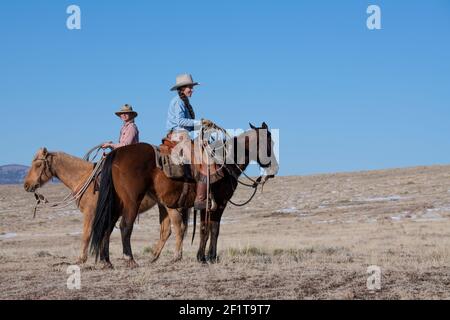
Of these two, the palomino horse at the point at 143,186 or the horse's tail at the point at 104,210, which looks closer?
the horse's tail at the point at 104,210

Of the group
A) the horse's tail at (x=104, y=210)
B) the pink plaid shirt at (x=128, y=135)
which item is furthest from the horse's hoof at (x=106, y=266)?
the pink plaid shirt at (x=128, y=135)

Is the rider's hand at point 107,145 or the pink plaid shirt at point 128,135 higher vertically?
the pink plaid shirt at point 128,135

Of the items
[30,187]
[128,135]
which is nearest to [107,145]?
[128,135]

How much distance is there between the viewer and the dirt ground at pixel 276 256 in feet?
27.8

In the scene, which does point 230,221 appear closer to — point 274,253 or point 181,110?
point 274,253

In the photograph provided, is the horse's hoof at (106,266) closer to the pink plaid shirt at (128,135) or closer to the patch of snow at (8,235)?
the pink plaid shirt at (128,135)

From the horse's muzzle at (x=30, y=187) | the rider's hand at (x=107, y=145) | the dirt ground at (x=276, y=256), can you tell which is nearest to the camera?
the dirt ground at (x=276, y=256)

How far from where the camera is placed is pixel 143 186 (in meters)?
11.3

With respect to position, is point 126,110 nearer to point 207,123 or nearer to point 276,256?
point 207,123

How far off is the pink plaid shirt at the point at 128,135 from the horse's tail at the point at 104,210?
173 cm

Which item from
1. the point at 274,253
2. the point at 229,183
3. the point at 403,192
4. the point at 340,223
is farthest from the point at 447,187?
the point at 229,183

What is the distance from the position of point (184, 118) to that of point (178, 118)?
4.4 inches

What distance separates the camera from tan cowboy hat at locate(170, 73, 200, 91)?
11.9 m
